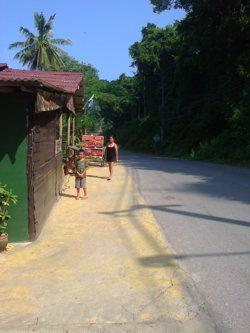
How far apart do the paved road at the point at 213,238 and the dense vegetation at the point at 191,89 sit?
692 inches

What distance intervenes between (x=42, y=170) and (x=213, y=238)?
11.2 ft

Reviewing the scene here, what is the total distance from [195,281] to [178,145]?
4604cm

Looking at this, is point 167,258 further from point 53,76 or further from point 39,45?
point 39,45

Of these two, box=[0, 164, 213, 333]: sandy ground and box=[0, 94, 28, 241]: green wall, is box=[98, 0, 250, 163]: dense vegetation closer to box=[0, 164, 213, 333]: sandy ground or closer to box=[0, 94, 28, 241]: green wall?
box=[0, 164, 213, 333]: sandy ground

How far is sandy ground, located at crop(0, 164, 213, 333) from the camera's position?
5184 millimetres

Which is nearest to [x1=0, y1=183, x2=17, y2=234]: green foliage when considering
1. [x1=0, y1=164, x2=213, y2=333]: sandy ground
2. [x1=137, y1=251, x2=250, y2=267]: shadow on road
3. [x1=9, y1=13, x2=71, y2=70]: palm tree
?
[x1=0, y1=164, x2=213, y2=333]: sandy ground

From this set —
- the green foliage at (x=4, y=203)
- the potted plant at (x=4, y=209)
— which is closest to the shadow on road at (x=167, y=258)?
the potted plant at (x=4, y=209)

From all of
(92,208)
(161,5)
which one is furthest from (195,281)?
(161,5)

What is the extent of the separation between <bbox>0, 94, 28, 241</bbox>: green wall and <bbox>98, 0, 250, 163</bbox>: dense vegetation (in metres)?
24.7

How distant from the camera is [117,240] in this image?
28.9ft

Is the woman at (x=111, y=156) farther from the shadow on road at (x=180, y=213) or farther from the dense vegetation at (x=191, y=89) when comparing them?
the dense vegetation at (x=191, y=89)

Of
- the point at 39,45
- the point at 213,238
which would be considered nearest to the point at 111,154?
the point at 213,238

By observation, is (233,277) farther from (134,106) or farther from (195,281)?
(134,106)

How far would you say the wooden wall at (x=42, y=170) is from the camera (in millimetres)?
8773
